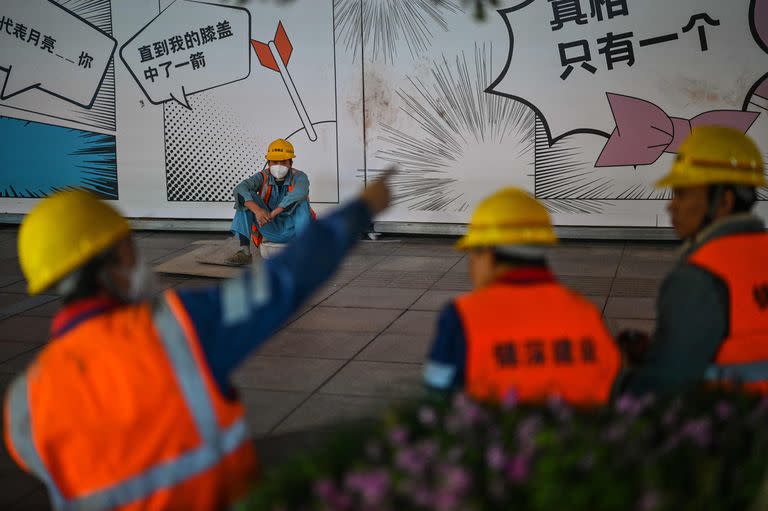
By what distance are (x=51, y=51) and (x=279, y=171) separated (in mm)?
4749

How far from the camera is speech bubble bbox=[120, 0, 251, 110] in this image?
11.0 m

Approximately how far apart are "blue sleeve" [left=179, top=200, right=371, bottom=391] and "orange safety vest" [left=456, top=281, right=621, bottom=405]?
0.44 meters

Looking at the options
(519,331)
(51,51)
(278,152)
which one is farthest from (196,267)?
(519,331)

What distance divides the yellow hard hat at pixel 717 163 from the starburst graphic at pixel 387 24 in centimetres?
762

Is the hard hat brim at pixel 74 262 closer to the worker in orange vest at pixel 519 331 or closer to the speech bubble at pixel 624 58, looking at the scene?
the worker in orange vest at pixel 519 331

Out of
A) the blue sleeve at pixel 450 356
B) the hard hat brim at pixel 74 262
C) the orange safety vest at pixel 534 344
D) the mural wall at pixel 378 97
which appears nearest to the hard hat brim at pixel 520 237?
the orange safety vest at pixel 534 344

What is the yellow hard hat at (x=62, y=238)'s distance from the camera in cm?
214

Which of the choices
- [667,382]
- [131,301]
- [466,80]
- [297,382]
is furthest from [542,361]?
[466,80]

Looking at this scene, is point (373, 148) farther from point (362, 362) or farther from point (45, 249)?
point (45, 249)

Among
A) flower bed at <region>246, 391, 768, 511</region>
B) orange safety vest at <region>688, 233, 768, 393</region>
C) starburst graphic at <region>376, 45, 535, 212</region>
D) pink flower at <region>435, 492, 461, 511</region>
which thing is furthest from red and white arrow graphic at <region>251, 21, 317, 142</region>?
pink flower at <region>435, 492, 461, 511</region>

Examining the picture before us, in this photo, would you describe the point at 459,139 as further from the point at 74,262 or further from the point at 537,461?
the point at 537,461

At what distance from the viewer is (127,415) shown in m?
2.02

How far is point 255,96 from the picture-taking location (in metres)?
11.1

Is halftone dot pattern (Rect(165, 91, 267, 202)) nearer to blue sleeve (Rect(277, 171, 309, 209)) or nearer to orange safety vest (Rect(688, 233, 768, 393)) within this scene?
blue sleeve (Rect(277, 171, 309, 209))
